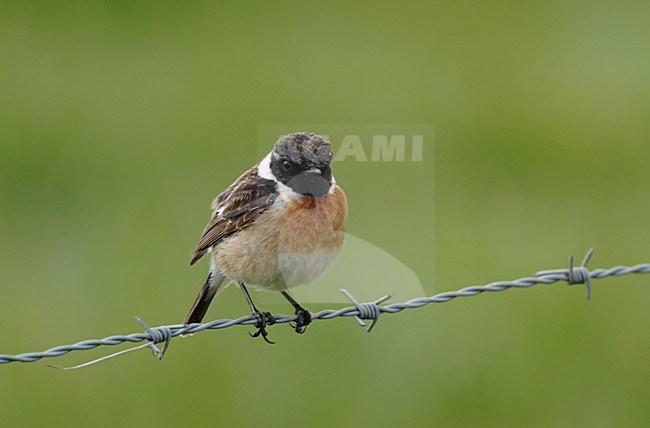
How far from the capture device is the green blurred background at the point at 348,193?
30.4 feet

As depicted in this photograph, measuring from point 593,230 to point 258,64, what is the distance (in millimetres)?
4543

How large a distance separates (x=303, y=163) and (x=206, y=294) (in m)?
1.21

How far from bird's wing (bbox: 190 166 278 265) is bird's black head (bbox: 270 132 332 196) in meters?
0.11

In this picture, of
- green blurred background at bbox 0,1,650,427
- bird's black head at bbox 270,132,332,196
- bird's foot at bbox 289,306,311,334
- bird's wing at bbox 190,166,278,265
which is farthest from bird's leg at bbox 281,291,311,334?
green blurred background at bbox 0,1,650,427

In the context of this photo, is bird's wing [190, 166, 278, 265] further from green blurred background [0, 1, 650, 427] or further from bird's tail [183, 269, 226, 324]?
green blurred background [0, 1, 650, 427]

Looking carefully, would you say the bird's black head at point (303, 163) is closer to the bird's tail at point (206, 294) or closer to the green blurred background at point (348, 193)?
the bird's tail at point (206, 294)

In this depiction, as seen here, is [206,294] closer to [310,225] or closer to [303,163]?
[310,225]

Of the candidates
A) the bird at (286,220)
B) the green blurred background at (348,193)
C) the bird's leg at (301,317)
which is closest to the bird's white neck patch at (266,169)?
the bird at (286,220)

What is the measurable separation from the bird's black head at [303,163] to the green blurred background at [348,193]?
2.88 m

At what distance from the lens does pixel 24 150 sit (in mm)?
12312

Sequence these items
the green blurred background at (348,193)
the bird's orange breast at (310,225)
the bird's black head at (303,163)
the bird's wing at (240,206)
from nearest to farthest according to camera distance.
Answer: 1. the bird's black head at (303,163)
2. the bird's orange breast at (310,225)
3. the bird's wing at (240,206)
4. the green blurred background at (348,193)

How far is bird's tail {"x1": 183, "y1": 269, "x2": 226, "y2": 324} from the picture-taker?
7145 mm

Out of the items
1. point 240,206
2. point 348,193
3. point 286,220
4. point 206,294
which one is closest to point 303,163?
point 286,220

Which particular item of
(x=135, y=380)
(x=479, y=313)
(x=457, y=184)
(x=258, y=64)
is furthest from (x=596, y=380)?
(x=258, y=64)
